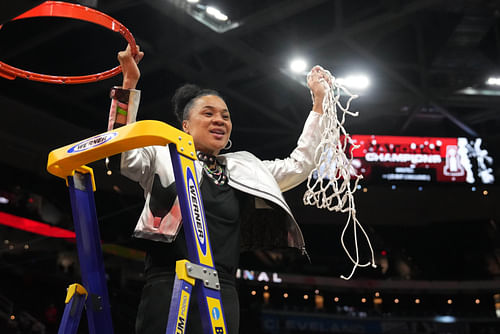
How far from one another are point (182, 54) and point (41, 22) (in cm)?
201

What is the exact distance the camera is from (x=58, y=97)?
33.8 feet

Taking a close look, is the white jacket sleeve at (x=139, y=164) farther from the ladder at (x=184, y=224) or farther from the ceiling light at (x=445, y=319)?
the ceiling light at (x=445, y=319)

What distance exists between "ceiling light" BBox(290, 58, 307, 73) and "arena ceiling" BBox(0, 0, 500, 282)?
0.12 metres

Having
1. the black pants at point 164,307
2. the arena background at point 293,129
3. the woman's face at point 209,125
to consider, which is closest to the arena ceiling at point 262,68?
the arena background at point 293,129

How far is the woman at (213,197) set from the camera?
189cm

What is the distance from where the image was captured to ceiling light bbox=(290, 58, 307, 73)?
878 centimetres

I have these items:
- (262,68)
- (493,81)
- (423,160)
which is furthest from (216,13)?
(493,81)

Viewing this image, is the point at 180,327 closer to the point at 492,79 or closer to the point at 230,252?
the point at 230,252

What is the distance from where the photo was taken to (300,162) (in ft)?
7.61

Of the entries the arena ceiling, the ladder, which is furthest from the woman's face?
the arena ceiling

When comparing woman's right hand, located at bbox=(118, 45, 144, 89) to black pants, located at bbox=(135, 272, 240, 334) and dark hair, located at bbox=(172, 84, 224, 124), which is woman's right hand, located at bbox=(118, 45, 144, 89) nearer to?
dark hair, located at bbox=(172, 84, 224, 124)

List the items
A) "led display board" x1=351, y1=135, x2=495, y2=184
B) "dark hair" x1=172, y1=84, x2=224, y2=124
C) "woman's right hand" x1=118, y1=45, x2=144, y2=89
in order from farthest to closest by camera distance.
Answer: "led display board" x1=351, y1=135, x2=495, y2=184 < "dark hair" x1=172, y1=84, x2=224, y2=124 < "woman's right hand" x1=118, y1=45, x2=144, y2=89

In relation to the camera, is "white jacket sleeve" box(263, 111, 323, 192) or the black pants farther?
"white jacket sleeve" box(263, 111, 323, 192)

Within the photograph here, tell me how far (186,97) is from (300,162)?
535mm
